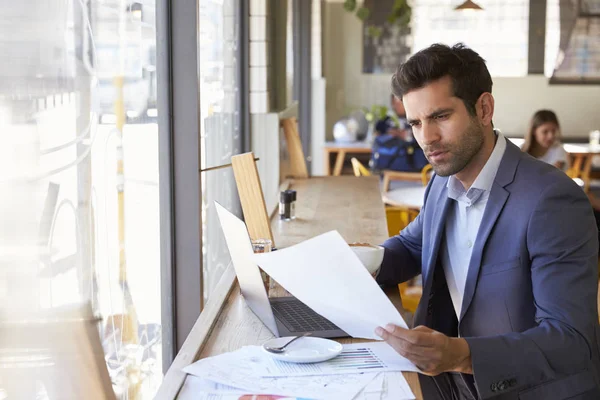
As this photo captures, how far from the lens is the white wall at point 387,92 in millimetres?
9805

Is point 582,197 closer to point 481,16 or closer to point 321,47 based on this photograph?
point 321,47

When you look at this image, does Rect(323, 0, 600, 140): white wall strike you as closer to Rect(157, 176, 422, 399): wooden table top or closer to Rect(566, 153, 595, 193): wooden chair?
Rect(566, 153, 595, 193): wooden chair

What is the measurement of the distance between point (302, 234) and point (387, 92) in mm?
7288

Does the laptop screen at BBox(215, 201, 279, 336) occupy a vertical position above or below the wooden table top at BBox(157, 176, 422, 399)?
above

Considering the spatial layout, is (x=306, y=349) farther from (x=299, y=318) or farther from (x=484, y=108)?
(x=484, y=108)

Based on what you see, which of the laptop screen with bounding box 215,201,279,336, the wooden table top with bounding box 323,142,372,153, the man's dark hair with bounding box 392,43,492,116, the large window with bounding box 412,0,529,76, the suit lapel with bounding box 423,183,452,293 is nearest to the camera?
the laptop screen with bounding box 215,201,279,336

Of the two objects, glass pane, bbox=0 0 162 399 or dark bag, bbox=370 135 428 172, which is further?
dark bag, bbox=370 135 428 172

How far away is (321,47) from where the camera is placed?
9531 mm

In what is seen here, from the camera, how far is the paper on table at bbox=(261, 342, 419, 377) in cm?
146

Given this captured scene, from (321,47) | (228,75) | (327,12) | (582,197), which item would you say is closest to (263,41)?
(228,75)

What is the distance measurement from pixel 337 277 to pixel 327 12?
9.00 meters

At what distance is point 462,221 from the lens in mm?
2018

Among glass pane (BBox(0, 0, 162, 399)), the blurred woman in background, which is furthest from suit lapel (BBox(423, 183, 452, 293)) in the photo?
the blurred woman in background

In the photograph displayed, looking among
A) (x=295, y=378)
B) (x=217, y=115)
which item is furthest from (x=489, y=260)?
(x=217, y=115)
